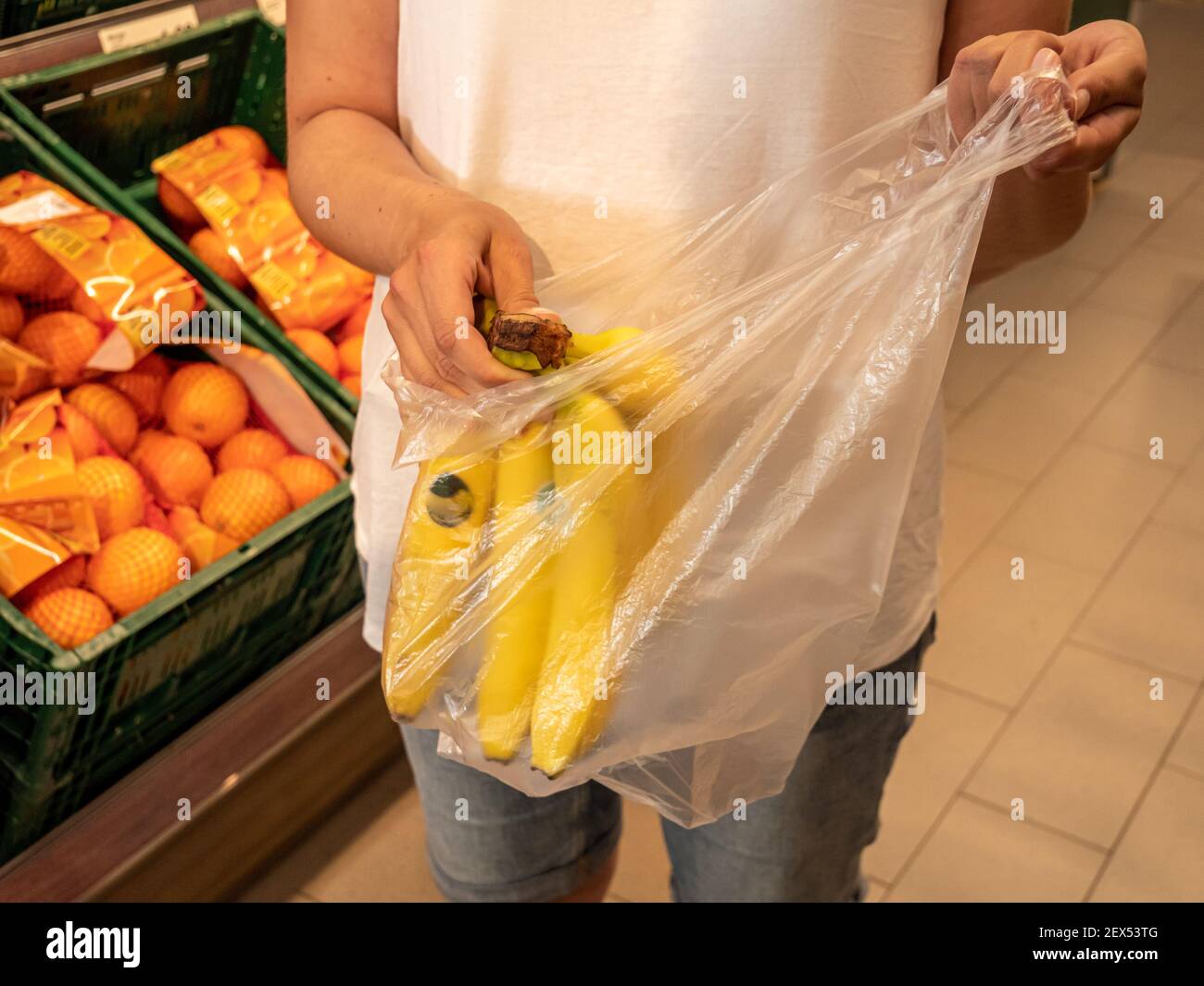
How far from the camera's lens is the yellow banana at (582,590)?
2.64ft

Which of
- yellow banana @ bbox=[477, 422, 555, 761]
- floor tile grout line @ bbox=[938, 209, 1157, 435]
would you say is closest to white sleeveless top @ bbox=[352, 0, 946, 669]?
yellow banana @ bbox=[477, 422, 555, 761]

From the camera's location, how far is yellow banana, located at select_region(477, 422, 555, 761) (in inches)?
32.3

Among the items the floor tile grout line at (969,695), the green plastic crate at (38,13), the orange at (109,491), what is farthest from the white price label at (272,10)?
the floor tile grout line at (969,695)

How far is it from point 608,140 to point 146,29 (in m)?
1.26

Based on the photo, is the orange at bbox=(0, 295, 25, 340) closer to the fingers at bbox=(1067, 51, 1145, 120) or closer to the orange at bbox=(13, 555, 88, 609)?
the orange at bbox=(13, 555, 88, 609)

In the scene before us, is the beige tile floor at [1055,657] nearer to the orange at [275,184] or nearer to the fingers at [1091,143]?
the orange at [275,184]

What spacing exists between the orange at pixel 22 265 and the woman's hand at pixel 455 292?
1006mm

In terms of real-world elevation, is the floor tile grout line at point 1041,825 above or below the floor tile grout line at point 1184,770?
below

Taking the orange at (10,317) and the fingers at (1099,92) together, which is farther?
the orange at (10,317)

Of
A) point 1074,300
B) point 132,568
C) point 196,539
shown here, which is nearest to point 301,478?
point 196,539

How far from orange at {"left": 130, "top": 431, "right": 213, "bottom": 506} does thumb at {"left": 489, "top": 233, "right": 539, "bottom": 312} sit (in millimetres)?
998

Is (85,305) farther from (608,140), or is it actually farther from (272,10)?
(608,140)
